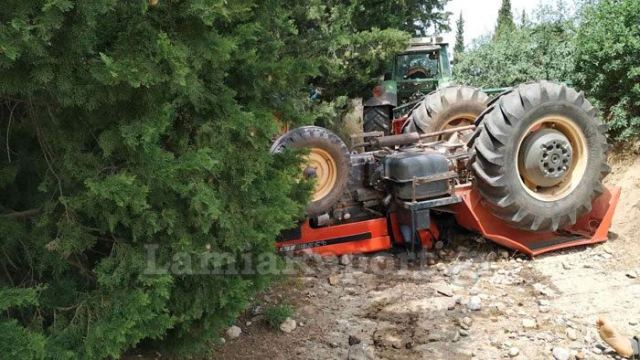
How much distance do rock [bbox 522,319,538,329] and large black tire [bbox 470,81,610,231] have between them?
111 cm

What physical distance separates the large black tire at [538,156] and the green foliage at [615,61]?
183 cm

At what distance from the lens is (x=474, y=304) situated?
3980mm

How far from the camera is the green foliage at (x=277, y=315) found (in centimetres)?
365

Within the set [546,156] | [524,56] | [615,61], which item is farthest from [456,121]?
[524,56]

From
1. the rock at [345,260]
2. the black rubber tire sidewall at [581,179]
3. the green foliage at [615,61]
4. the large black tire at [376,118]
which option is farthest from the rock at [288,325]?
the large black tire at [376,118]

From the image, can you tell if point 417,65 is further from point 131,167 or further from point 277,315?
point 131,167

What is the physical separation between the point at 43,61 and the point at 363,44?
9287 mm

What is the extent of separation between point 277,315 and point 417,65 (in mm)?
9223

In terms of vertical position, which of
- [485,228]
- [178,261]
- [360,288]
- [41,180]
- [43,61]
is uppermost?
[43,61]

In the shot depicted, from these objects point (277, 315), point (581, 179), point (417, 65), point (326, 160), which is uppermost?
point (417, 65)

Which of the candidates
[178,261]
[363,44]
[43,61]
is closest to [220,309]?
[178,261]

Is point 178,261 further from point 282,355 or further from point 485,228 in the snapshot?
point 485,228

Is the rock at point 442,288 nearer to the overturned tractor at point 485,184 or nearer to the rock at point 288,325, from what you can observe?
the overturned tractor at point 485,184

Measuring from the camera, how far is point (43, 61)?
6.48 ft
